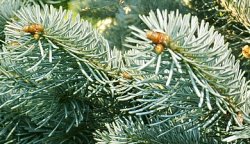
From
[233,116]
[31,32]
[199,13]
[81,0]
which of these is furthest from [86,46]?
[81,0]

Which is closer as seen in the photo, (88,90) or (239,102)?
(239,102)

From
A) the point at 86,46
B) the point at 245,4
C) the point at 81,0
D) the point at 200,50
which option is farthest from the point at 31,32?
the point at 81,0

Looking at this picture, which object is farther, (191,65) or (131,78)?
(131,78)

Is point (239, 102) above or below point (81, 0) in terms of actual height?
below

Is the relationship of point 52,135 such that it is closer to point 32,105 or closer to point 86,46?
point 32,105

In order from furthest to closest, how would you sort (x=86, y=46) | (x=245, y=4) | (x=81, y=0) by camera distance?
(x=81, y=0) < (x=245, y=4) < (x=86, y=46)

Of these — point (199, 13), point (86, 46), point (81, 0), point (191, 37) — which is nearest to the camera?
point (191, 37)
